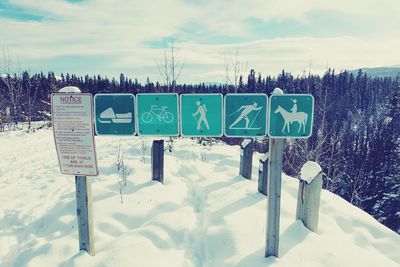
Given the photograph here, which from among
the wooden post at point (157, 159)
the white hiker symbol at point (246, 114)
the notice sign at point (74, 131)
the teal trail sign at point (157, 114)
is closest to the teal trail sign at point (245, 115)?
the white hiker symbol at point (246, 114)

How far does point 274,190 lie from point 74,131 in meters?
2.14

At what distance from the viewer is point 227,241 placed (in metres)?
3.81

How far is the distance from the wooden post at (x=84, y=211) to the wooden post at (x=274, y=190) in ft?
6.32

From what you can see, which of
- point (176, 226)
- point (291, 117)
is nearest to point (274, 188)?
point (291, 117)

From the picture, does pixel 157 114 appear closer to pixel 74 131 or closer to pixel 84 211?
pixel 74 131

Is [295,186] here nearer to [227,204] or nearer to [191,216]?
[227,204]

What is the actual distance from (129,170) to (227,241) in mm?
3579

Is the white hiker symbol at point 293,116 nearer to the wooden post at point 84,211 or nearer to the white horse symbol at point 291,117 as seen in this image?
the white horse symbol at point 291,117

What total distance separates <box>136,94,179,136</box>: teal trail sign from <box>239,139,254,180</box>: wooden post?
11.8ft

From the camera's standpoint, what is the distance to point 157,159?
5883mm

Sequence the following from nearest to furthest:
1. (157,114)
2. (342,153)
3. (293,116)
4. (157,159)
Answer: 1. (293,116)
2. (157,114)
3. (157,159)
4. (342,153)

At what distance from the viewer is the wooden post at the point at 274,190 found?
3.11m

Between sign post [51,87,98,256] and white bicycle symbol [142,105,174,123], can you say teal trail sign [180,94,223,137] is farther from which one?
sign post [51,87,98,256]

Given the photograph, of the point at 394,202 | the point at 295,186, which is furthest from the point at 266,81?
the point at 295,186
